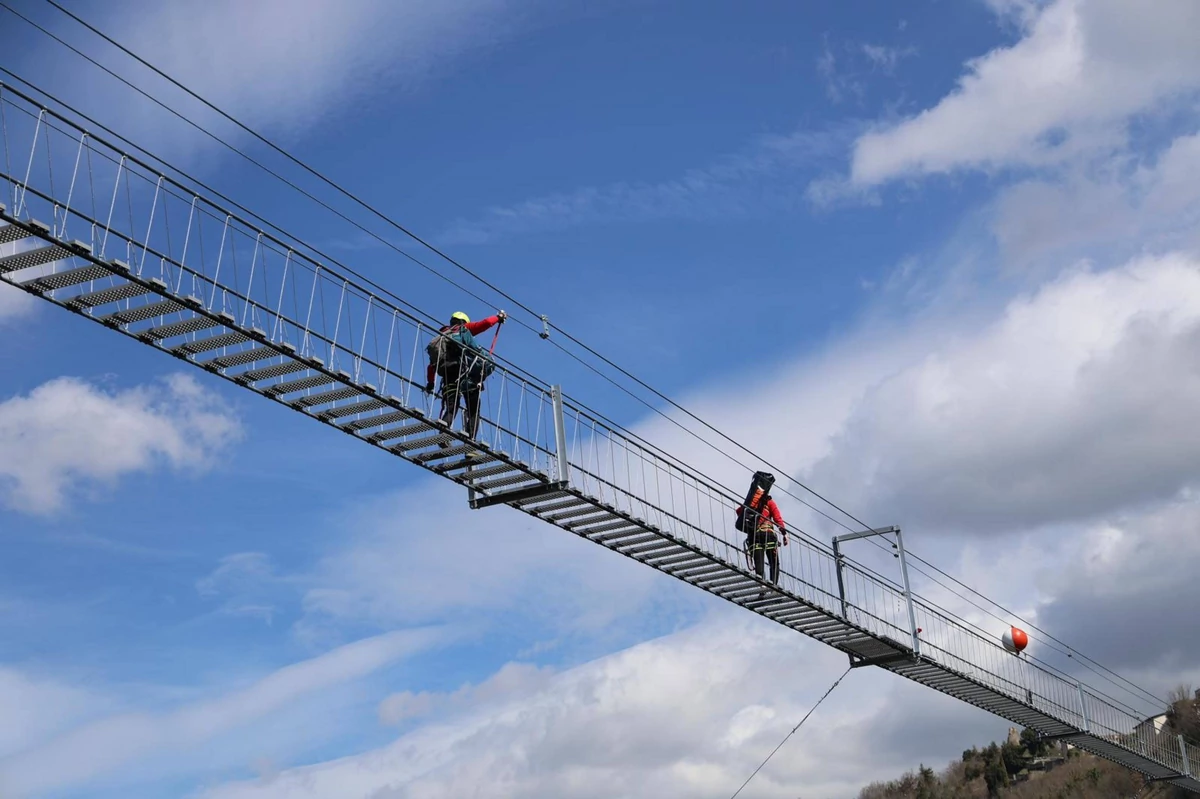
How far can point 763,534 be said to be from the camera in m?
30.5

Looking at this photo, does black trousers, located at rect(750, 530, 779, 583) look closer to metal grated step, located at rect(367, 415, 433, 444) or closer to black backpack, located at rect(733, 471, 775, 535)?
black backpack, located at rect(733, 471, 775, 535)

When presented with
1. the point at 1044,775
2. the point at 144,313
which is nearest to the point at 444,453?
the point at 144,313

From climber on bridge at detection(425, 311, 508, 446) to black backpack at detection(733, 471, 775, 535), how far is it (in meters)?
8.49

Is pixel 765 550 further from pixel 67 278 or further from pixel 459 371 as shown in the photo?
pixel 67 278

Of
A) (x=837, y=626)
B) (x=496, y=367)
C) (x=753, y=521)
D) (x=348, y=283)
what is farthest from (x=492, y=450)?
(x=837, y=626)

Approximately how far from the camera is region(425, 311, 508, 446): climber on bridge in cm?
2359

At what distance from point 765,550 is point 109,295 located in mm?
16240

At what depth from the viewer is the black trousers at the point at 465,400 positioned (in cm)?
2356

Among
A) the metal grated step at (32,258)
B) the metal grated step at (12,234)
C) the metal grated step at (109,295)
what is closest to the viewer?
the metal grated step at (12,234)

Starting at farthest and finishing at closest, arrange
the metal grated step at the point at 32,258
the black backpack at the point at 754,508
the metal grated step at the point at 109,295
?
1. the black backpack at the point at 754,508
2. the metal grated step at the point at 109,295
3. the metal grated step at the point at 32,258

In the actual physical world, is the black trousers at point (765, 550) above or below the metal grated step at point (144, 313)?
above

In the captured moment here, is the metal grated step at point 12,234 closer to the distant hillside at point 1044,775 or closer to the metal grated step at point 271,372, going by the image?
the metal grated step at point 271,372

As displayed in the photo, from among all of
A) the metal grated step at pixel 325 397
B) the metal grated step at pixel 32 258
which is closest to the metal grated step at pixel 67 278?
the metal grated step at pixel 32 258

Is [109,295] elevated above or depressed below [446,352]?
below
